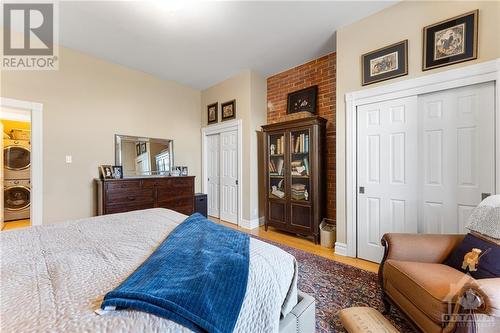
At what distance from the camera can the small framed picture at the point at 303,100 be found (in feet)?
11.5

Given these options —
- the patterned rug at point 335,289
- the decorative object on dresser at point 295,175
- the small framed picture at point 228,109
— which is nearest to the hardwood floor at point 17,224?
the small framed picture at point 228,109

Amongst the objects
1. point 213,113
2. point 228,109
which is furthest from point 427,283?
point 213,113

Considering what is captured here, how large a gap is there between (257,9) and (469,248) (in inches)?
111

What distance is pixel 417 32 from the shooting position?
2.16 meters

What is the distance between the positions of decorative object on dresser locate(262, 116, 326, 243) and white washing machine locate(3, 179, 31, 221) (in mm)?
4969

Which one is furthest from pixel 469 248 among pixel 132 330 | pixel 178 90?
pixel 178 90

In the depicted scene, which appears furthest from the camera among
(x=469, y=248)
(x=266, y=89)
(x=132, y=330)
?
(x=266, y=89)

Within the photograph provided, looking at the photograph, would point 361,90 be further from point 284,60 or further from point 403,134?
point 284,60

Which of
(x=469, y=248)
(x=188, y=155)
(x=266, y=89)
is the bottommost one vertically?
(x=469, y=248)

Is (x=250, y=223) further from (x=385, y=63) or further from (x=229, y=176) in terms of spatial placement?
(x=385, y=63)

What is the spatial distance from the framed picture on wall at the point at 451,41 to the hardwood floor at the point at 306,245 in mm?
2155

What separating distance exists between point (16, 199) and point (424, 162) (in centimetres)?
692

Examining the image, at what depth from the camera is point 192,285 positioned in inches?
30.3

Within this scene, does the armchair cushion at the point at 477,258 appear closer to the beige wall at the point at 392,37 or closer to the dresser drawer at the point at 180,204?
the beige wall at the point at 392,37
